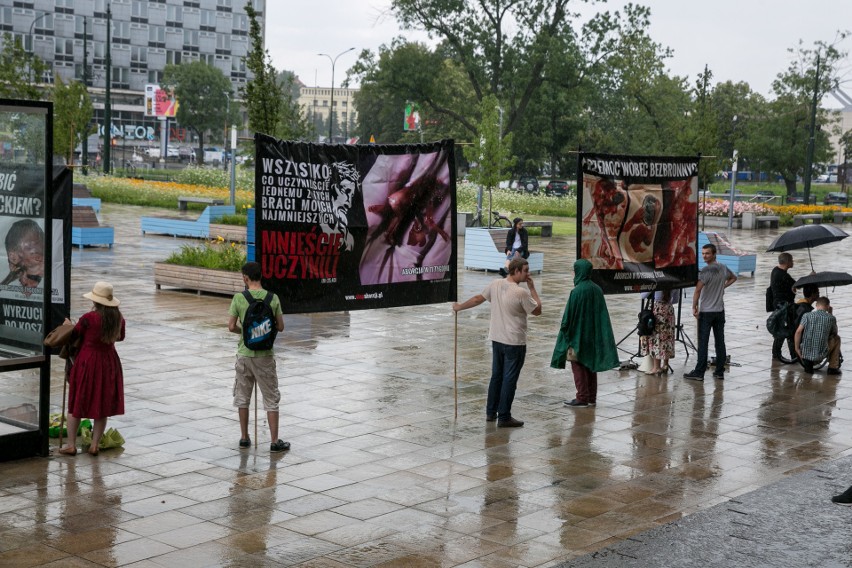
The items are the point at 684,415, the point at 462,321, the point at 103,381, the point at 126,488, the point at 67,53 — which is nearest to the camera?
the point at 126,488

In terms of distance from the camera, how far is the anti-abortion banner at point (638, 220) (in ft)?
40.7

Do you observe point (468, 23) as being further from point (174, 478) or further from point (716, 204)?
point (174, 478)

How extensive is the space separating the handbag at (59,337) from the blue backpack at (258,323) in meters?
1.41

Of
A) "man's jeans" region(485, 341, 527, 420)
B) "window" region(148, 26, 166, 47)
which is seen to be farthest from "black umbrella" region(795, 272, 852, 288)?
"window" region(148, 26, 166, 47)

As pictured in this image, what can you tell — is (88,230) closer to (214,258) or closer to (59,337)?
(214,258)

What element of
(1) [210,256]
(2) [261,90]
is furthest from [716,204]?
(1) [210,256]

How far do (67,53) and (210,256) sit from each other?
9187 centimetres

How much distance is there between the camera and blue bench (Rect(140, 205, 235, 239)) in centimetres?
3048

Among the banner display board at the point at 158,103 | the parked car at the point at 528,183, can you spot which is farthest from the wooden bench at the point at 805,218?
the banner display board at the point at 158,103

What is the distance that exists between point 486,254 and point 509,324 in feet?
46.1

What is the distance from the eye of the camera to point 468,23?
4706cm

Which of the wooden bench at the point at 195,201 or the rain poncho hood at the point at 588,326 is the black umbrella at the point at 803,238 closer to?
the rain poncho hood at the point at 588,326

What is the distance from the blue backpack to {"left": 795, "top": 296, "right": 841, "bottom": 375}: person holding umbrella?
775 cm

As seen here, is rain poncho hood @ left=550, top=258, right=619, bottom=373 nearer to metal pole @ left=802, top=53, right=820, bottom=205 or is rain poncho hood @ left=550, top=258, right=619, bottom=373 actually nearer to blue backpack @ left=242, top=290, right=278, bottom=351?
blue backpack @ left=242, top=290, right=278, bottom=351
